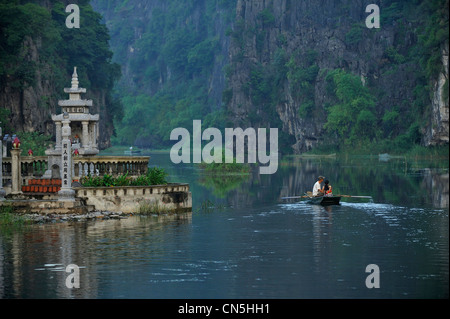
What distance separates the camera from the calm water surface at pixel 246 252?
31.6 m

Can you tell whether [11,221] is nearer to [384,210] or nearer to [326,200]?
[326,200]

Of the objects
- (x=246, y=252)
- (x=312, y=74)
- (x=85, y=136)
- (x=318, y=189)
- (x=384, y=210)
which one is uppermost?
(x=312, y=74)

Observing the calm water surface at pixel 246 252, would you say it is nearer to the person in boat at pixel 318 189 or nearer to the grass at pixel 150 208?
the grass at pixel 150 208

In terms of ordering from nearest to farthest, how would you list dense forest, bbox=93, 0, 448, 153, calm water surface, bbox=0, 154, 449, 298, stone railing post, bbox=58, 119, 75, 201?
calm water surface, bbox=0, 154, 449, 298
stone railing post, bbox=58, 119, 75, 201
dense forest, bbox=93, 0, 448, 153

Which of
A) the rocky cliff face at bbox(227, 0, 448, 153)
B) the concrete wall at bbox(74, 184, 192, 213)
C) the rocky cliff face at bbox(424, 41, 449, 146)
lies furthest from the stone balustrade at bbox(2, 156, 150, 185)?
the rocky cliff face at bbox(227, 0, 448, 153)

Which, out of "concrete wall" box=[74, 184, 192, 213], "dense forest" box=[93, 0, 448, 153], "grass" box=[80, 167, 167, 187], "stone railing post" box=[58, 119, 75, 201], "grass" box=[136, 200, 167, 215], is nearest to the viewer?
"stone railing post" box=[58, 119, 75, 201]

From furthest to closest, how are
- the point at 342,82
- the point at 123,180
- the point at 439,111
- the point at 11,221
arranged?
1. the point at 342,82
2. the point at 439,111
3. the point at 123,180
4. the point at 11,221

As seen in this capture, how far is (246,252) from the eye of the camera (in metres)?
39.7

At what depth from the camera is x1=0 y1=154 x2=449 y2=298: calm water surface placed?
31.6 meters

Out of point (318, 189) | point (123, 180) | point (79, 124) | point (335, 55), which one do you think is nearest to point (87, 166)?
point (123, 180)

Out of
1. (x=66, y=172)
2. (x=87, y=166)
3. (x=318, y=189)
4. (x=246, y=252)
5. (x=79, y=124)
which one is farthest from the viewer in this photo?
(x=318, y=189)

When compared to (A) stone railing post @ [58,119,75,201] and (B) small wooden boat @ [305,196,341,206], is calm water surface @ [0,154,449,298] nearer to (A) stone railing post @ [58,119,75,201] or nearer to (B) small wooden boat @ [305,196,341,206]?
(B) small wooden boat @ [305,196,341,206]
